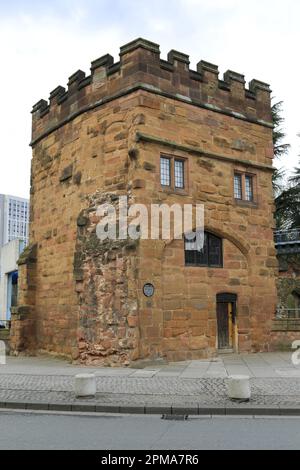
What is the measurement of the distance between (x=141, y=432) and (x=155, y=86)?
10595 mm

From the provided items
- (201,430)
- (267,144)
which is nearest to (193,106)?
(267,144)

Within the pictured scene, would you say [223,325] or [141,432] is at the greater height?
[223,325]

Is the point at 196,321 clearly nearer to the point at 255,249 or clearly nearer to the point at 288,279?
the point at 255,249

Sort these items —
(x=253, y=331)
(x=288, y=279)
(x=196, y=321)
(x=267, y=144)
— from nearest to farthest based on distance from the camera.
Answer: (x=196, y=321), (x=253, y=331), (x=267, y=144), (x=288, y=279)

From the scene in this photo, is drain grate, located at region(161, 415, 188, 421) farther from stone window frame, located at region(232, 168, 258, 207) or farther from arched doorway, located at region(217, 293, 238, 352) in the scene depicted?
stone window frame, located at region(232, 168, 258, 207)

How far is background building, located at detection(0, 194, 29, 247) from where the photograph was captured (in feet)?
134

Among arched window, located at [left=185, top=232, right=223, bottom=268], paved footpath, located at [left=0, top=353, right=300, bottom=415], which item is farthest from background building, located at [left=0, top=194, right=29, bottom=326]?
paved footpath, located at [left=0, top=353, right=300, bottom=415]

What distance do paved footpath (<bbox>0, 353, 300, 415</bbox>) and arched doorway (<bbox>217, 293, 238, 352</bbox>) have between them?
759 mm

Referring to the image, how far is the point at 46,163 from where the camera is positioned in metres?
18.7

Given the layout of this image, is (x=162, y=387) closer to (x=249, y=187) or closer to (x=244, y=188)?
(x=244, y=188)

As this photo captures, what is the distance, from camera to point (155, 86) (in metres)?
15.0

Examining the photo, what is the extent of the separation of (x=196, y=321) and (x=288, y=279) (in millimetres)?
8243

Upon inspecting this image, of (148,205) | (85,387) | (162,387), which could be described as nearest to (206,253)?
(148,205)

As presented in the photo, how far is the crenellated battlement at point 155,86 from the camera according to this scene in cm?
1489
